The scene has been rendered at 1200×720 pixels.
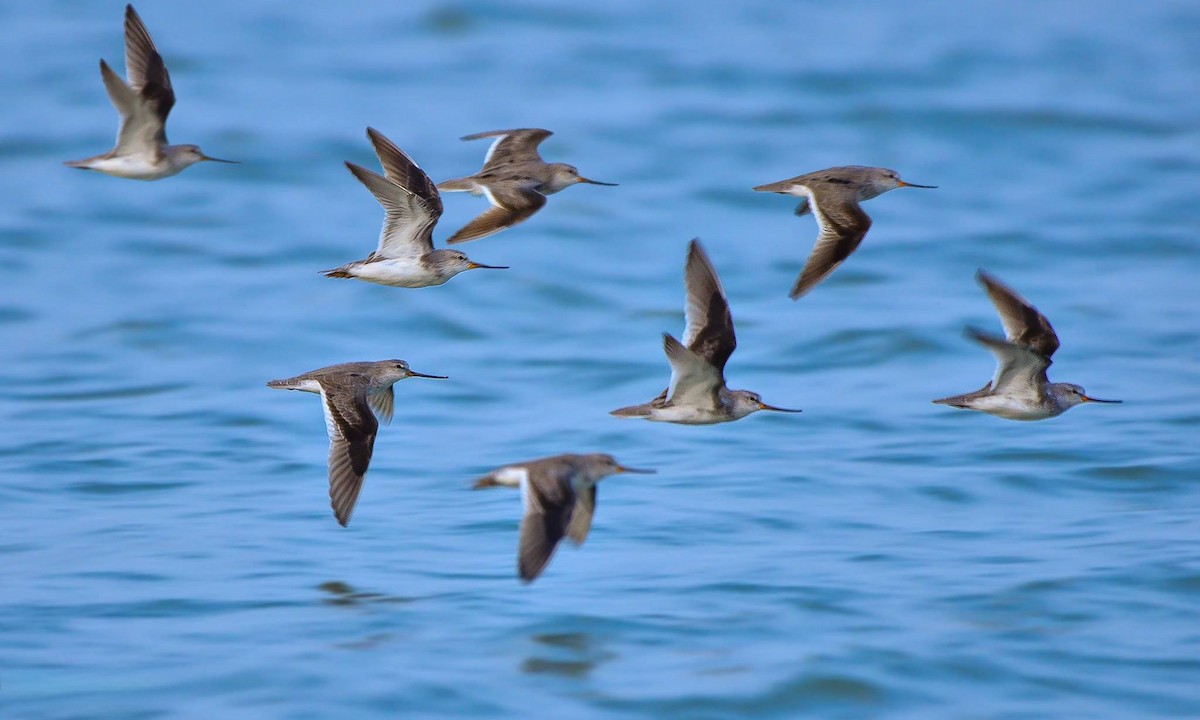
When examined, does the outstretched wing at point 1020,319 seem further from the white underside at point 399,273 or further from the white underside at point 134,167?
the white underside at point 134,167

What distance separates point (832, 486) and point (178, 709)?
515 cm

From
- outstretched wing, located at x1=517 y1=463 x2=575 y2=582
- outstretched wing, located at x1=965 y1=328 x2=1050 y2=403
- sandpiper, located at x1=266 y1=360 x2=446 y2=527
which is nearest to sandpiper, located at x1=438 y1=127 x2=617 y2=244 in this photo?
sandpiper, located at x1=266 y1=360 x2=446 y2=527

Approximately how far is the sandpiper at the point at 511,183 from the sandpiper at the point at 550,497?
140 centimetres

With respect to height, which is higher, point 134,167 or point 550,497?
point 134,167

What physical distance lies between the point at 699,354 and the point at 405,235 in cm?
205

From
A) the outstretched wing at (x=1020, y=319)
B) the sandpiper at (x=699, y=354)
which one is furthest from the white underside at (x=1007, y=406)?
the sandpiper at (x=699, y=354)

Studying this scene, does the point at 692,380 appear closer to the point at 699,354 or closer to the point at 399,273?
the point at 699,354

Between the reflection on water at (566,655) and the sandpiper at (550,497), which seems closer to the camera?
the sandpiper at (550,497)

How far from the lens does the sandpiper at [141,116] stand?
10352 millimetres

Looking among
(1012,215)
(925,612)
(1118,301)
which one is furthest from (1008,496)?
(1012,215)

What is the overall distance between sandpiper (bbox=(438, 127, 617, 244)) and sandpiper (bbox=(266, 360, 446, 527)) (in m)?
0.97

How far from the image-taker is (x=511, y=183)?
9844mm

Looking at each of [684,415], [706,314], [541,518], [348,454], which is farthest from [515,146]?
[541,518]

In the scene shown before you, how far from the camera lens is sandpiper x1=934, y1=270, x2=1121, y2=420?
877 centimetres
